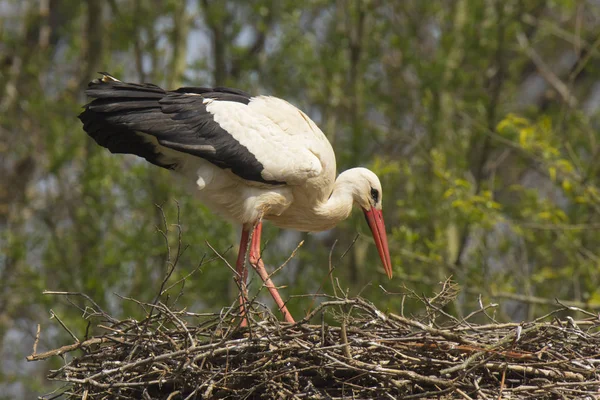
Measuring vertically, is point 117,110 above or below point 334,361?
above

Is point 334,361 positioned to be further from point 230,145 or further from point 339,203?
point 339,203

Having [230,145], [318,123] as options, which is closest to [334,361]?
[230,145]

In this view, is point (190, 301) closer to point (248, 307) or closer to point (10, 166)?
point (10, 166)

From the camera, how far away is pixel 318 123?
13539mm

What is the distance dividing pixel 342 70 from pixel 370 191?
6.14 m

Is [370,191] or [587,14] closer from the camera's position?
[370,191]

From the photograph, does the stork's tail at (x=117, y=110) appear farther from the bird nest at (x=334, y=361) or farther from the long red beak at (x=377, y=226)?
the long red beak at (x=377, y=226)

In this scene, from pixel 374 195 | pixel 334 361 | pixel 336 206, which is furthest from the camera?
pixel 374 195

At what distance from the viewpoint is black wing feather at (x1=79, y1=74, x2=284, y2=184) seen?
6477 mm

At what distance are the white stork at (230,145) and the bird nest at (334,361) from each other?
3.27 ft

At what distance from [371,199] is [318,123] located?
6.13 meters

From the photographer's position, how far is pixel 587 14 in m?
16.0

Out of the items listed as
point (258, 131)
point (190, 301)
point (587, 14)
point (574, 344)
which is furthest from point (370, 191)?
point (587, 14)

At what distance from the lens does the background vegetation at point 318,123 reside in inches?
452
